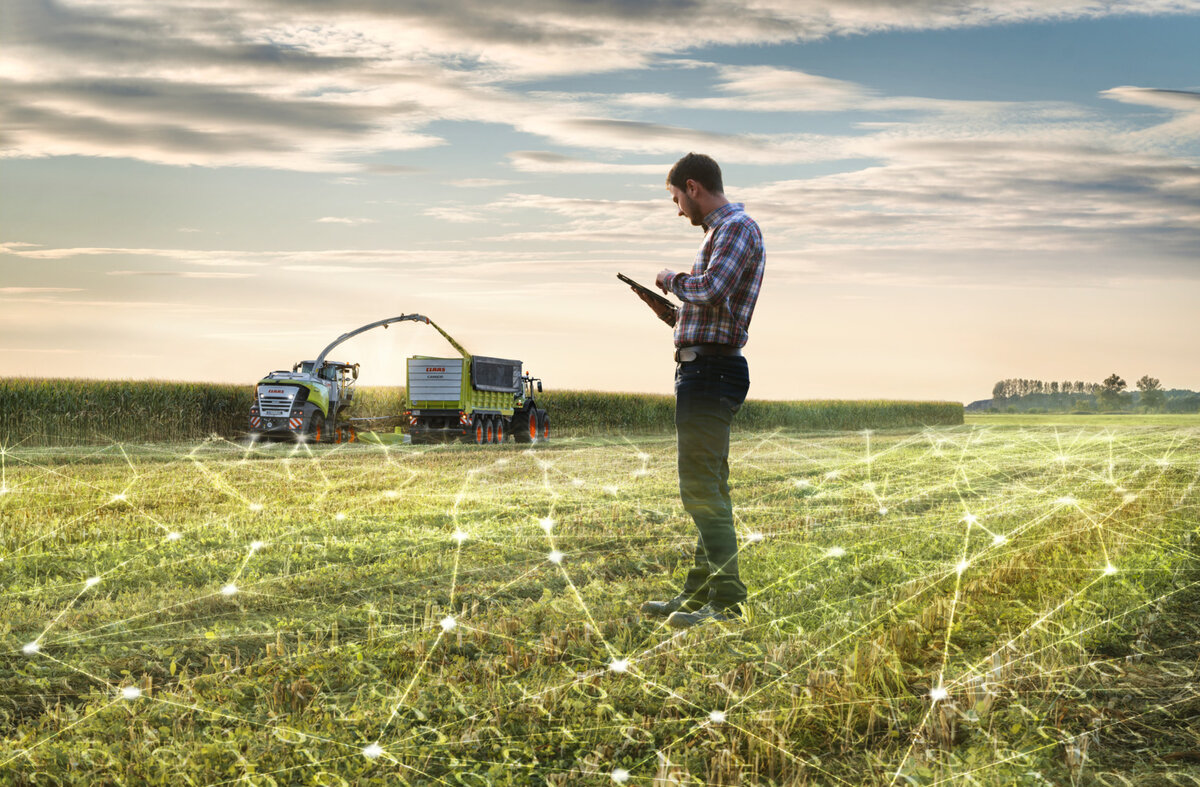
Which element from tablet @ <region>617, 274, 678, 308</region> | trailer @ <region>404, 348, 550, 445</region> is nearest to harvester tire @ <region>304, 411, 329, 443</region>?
trailer @ <region>404, 348, 550, 445</region>

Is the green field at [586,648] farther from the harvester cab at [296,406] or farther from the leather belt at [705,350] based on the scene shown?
the harvester cab at [296,406]

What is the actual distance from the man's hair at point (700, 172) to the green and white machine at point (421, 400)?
2013cm

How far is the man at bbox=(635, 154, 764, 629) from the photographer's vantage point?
553 centimetres

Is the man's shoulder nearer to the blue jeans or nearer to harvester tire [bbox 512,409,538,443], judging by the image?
the blue jeans

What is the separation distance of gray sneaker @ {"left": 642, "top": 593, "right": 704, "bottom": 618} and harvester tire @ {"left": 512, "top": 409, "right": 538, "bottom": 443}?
2440 cm

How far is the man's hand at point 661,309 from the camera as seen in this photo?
240 inches

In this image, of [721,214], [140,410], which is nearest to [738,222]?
[721,214]

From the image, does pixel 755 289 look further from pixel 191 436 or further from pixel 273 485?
pixel 191 436

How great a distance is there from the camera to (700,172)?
18.8ft

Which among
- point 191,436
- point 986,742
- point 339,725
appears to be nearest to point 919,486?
point 986,742

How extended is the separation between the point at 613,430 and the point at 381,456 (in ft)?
67.6

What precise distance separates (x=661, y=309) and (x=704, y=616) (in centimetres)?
190

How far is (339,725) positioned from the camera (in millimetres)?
4109

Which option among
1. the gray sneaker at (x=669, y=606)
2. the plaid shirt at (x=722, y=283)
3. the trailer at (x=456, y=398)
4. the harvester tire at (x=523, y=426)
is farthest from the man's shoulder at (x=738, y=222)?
the harvester tire at (x=523, y=426)
